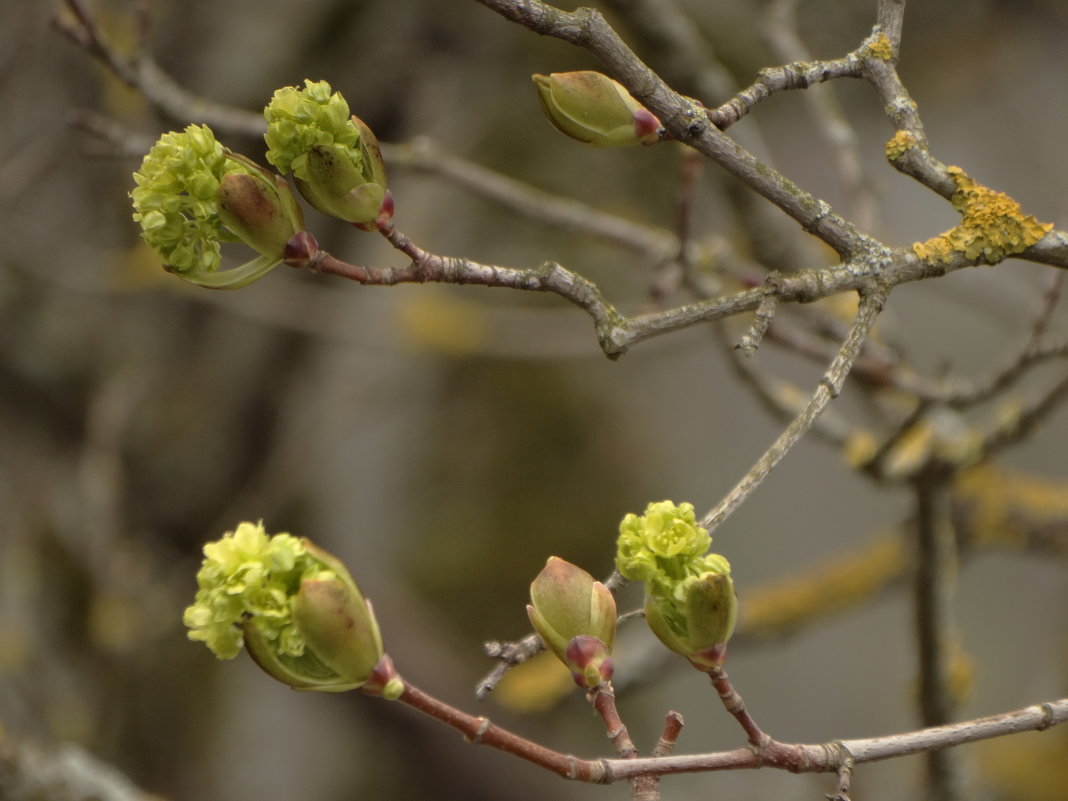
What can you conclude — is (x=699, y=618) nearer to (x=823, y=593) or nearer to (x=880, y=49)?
→ (x=880, y=49)

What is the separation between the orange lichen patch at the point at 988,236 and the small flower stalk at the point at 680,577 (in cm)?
20

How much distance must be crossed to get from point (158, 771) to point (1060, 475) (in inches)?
79.1

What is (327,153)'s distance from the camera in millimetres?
430

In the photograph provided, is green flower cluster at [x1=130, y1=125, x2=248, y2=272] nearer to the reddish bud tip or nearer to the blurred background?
the reddish bud tip

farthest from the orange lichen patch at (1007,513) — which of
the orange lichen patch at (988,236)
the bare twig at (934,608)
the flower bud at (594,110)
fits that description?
the flower bud at (594,110)

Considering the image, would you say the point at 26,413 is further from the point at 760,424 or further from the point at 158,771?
the point at 760,424

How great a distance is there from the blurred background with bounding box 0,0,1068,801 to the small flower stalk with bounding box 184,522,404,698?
63 centimetres

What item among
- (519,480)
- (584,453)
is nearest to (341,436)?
(519,480)

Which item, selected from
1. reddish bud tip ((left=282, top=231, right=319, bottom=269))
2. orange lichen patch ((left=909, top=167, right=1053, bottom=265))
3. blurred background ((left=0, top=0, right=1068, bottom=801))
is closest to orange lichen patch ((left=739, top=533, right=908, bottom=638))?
blurred background ((left=0, top=0, right=1068, bottom=801))

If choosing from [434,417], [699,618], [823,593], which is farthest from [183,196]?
[434,417]

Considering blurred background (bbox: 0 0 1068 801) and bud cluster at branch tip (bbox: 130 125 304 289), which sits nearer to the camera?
bud cluster at branch tip (bbox: 130 125 304 289)

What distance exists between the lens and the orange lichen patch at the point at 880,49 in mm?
515

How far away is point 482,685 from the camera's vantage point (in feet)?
1.39

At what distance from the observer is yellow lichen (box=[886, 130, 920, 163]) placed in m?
0.50
